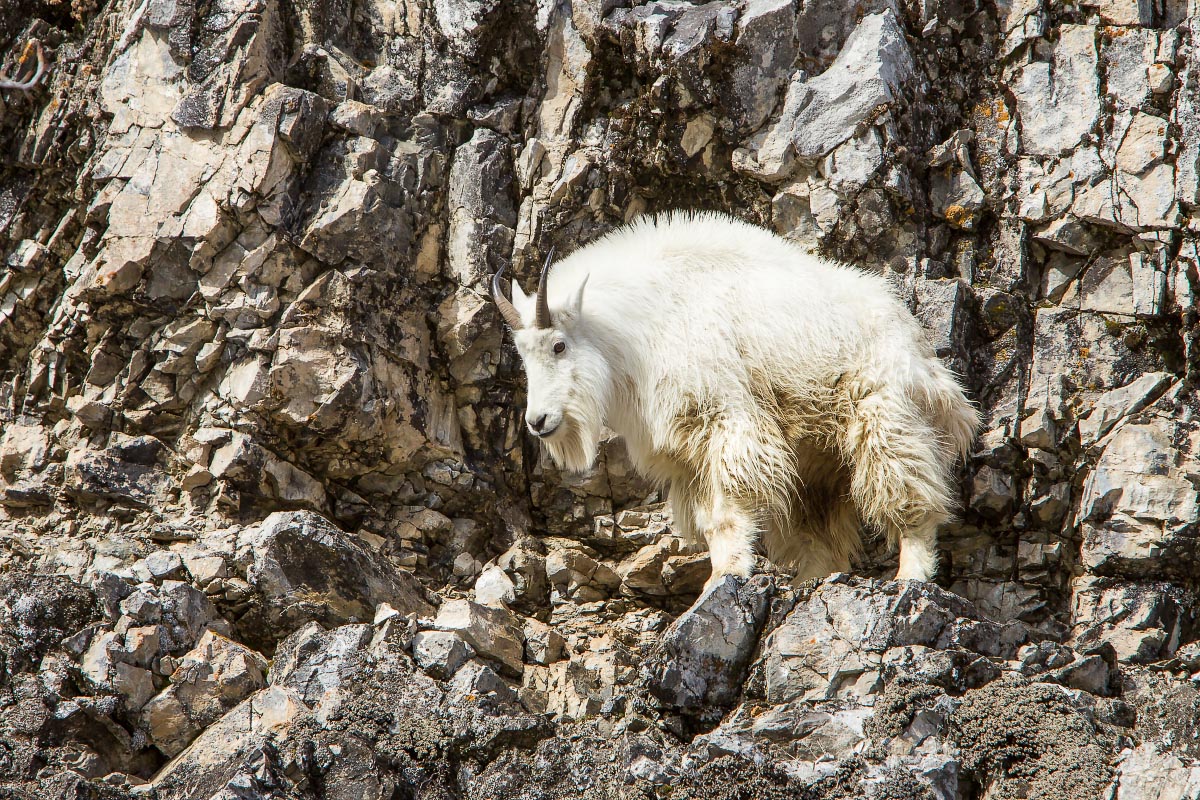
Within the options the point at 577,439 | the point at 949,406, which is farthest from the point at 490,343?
the point at 949,406

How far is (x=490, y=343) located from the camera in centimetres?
719

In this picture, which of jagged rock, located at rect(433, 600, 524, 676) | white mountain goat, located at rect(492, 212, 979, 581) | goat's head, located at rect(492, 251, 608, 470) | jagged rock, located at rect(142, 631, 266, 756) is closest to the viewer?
jagged rock, located at rect(142, 631, 266, 756)

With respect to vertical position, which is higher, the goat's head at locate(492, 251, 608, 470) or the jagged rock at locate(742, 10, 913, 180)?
the jagged rock at locate(742, 10, 913, 180)

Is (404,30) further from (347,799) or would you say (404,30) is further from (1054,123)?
(347,799)

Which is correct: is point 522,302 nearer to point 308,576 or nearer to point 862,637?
point 308,576

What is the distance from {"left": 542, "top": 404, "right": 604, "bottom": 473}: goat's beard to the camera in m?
6.14

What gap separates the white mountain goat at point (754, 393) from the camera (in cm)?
596

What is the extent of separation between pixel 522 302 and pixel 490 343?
0.89m

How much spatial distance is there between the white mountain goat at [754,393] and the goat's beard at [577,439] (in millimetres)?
12

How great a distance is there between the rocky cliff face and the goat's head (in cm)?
95

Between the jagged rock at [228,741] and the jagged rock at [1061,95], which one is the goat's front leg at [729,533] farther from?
the jagged rock at [1061,95]

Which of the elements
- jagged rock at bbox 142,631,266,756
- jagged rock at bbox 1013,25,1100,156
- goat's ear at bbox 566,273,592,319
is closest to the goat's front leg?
goat's ear at bbox 566,273,592,319

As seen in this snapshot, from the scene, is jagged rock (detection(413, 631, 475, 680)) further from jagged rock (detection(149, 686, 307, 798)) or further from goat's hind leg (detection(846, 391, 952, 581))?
goat's hind leg (detection(846, 391, 952, 581))

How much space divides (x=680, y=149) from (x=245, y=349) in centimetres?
328
